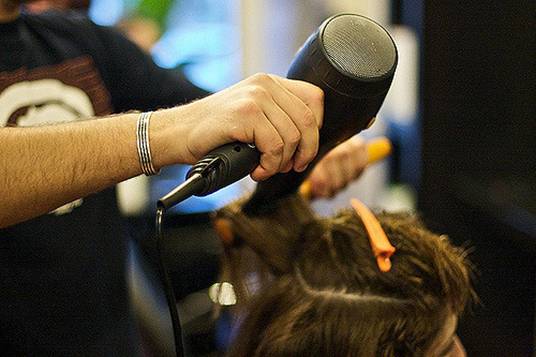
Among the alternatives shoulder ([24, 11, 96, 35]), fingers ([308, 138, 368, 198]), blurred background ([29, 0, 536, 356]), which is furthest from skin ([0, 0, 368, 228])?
blurred background ([29, 0, 536, 356])

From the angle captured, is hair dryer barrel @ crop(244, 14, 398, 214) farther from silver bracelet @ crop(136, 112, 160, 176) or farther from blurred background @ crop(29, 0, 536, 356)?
blurred background @ crop(29, 0, 536, 356)

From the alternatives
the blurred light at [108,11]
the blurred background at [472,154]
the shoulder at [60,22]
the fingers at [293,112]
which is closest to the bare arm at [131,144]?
the fingers at [293,112]

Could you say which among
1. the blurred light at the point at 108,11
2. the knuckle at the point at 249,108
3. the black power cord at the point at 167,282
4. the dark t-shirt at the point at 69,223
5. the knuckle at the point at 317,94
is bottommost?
the blurred light at the point at 108,11

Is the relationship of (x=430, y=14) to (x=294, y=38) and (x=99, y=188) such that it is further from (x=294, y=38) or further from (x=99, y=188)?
(x=99, y=188)

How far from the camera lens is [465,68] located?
215cm

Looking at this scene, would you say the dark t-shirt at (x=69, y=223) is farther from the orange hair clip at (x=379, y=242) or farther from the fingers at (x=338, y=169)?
the orange hair clip at (x=379, y=242)

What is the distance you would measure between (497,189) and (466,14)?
0.48 metres

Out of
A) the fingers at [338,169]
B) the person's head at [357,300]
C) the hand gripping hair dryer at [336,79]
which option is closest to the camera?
the hand gripping hair dryer at [336,79]

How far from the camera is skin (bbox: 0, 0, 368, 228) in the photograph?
0.86 meters

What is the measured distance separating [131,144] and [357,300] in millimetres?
394

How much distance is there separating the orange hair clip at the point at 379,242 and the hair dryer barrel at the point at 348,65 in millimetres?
220

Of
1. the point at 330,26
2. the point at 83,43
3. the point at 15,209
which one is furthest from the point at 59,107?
the point at 330,26

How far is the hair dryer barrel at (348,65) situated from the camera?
2.85 ft

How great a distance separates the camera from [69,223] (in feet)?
4.61
